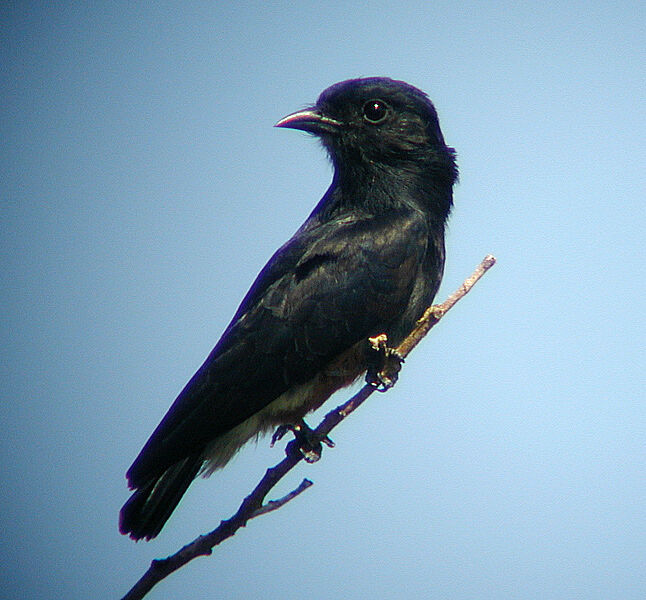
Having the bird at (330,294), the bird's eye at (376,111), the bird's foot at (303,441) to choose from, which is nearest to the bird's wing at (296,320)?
the bird at (330,294)

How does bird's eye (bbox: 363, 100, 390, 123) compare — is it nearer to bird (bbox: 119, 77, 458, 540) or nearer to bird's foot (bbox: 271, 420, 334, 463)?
bird (bbox: 119, 77, 458, 540)

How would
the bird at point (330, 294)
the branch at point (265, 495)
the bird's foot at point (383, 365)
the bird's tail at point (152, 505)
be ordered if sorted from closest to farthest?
the branch at point (265, 495), the bird's foot at point (383, 365), the bird's tail at point (152, 505), the bird at point (330, 294)

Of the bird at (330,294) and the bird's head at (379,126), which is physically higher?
the bird's head at (379,126)

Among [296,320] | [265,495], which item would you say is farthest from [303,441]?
[265,495]

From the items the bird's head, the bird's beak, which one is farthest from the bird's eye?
the bird's beak

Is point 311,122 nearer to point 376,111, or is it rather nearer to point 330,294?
point 376,111

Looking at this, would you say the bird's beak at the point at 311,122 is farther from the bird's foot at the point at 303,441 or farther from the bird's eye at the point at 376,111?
the bird's foot at the point at 303,441
